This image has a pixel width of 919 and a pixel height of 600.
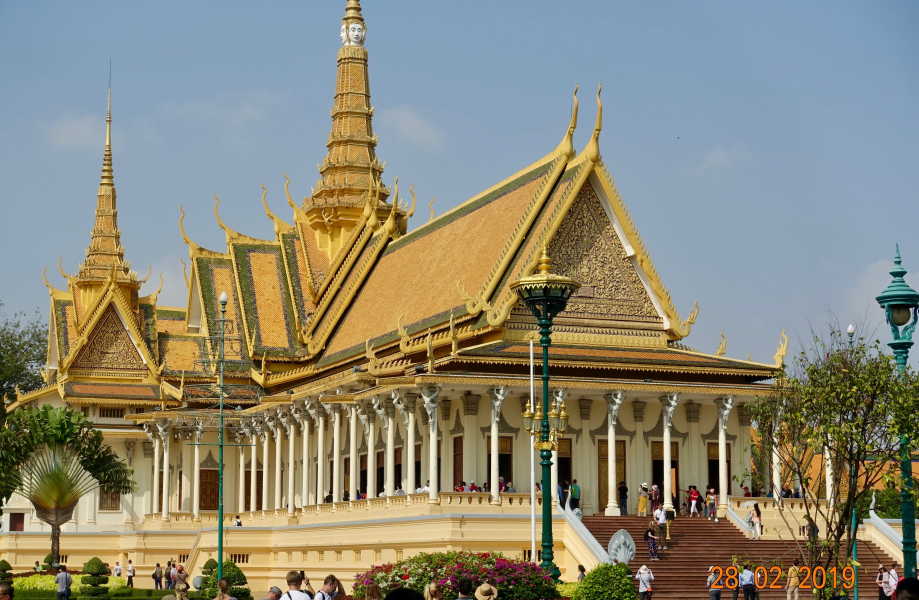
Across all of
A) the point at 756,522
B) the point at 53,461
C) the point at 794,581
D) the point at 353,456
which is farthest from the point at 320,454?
the point at 794,581

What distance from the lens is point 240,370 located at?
48625mm

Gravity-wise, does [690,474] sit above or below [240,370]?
below

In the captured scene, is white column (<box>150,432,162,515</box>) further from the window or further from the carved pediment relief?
the carved pediment relief

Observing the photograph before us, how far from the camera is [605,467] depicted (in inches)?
1339

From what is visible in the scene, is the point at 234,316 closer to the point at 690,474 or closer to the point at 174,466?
the point at 174,466

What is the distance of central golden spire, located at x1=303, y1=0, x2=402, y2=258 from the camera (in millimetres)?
52062

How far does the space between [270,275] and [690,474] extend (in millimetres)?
20715

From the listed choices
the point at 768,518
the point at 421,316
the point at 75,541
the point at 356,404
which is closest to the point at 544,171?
the point at 421,316

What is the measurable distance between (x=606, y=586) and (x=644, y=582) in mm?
3770

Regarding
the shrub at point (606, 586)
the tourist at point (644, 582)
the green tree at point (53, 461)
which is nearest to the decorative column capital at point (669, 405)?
the tourist at point (644, 582)

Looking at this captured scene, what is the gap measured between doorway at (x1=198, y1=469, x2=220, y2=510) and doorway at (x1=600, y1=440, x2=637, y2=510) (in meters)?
18.6

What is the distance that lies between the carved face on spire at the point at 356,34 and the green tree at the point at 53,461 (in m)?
18.6

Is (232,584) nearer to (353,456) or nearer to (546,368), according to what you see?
(353,456)

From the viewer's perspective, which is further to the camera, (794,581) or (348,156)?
(348,156)
